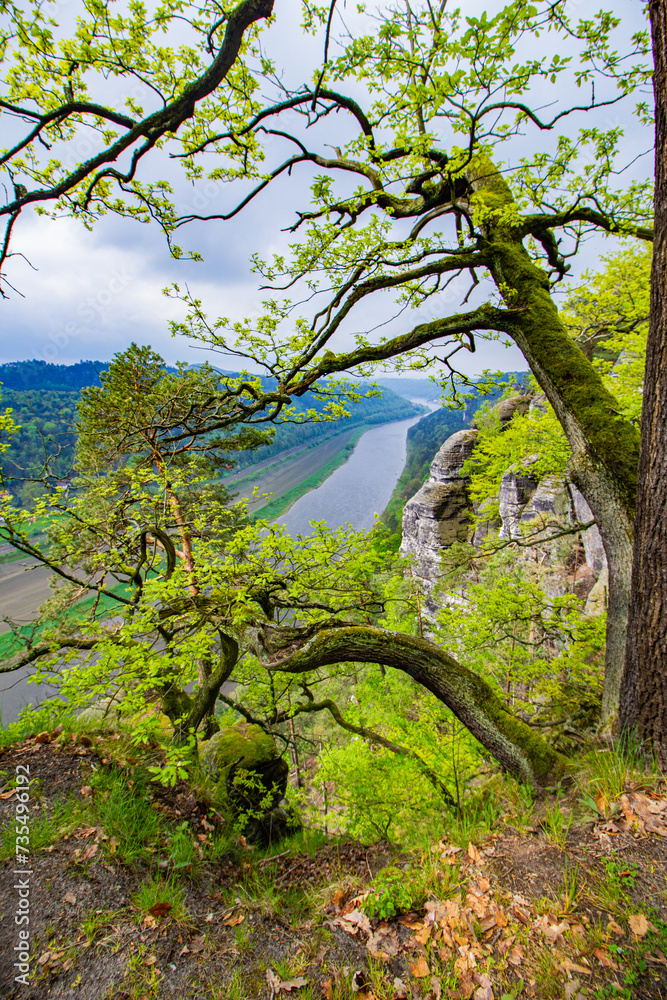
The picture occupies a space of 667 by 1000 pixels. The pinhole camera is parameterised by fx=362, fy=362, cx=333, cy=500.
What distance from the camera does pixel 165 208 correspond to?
411 cm

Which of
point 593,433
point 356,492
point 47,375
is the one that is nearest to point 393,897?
point 593,433

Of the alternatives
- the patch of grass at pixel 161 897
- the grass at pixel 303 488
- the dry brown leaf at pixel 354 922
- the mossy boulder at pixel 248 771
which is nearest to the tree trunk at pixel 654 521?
the dry brown leaf at pixel 354 922

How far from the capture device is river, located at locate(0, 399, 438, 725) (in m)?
48.4

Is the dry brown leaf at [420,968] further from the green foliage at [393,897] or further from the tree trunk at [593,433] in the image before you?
the tree trunk at [593,433]

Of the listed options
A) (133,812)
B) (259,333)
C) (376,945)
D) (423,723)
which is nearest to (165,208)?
(259,333)

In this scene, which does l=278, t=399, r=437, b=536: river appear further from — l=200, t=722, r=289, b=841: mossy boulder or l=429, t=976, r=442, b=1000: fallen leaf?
l=429, t=976, r=442, b=1000: fallen leaf

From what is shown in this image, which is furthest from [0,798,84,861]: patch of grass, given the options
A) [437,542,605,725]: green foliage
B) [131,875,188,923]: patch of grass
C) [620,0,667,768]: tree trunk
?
[437,542,605,725]: green foliage

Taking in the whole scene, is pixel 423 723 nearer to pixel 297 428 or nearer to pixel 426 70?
pixel 426 70

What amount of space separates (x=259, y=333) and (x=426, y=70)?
2.70 meters

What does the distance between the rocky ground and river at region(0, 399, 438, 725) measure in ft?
98.6

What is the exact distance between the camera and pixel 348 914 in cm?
265

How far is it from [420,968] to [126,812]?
111 inches

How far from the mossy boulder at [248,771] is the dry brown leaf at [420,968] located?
3490mm

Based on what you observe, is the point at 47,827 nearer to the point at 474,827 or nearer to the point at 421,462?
the point at 474,827
